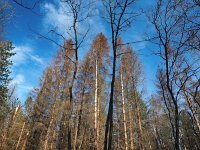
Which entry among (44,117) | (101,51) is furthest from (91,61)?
(44,117)

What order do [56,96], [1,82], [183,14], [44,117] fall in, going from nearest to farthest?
[183,14] < [56,96] < [44,117] < [1,82]

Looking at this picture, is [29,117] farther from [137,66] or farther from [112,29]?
[112,29]

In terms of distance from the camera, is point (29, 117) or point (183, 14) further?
point (29, 117)

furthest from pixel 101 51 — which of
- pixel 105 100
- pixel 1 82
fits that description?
pixel 1 82

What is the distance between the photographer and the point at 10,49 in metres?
21.1

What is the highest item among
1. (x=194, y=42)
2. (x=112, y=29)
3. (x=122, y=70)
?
(x=122, y=70)

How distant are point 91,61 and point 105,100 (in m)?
4.53

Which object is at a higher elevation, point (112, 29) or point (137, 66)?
point (137, 66)

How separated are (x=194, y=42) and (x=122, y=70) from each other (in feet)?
27.4

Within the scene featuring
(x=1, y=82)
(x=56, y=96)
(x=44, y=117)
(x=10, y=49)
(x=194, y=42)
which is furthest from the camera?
(x=10, y=49)

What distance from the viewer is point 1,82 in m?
19.2

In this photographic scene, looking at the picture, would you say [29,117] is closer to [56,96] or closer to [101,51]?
[56,96]

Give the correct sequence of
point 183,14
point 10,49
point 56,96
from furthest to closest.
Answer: point 10,49 < point 56,96 < point 183,14

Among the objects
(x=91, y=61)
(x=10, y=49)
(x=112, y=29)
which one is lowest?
(x=112, y=29)
